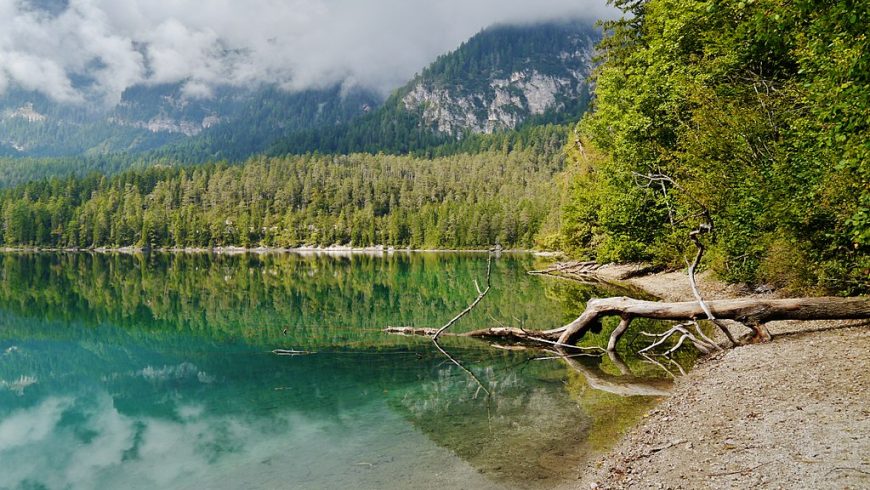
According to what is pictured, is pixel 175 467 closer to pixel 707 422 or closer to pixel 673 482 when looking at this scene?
pixel 673 482

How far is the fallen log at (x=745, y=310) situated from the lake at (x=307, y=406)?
1.60m

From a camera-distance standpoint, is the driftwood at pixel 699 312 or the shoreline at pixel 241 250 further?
the shoreline at pixel 241 250

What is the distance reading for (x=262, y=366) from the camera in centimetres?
2031

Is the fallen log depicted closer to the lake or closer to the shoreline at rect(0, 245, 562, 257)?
the lake

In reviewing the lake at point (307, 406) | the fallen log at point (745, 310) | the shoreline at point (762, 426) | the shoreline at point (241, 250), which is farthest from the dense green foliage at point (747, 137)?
the shoreline at point (241, 250)

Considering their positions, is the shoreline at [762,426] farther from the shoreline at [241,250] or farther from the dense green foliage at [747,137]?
the shoreline at [241,250]

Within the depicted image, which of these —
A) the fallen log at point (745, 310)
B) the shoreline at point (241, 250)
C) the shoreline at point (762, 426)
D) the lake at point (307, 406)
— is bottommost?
the lake at point (307, 406)

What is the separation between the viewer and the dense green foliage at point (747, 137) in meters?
9.63

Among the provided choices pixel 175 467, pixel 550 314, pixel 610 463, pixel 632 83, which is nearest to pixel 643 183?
pixel 632 83

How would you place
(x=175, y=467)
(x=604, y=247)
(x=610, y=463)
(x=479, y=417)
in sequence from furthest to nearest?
(x=604, y=247), (x=479, y=417), (x=175, y=467), (x=610, y=463)

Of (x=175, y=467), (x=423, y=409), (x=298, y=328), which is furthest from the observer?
(x=298, y=328)

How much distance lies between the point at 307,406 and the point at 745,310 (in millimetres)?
13286

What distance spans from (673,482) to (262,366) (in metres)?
16.5

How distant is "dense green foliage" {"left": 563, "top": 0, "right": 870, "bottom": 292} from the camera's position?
379 inches
